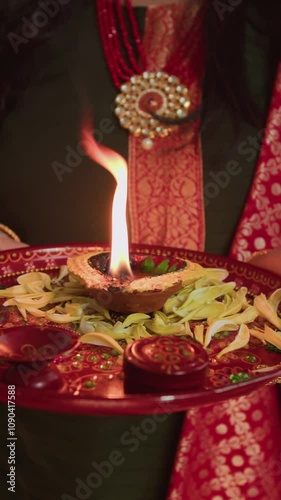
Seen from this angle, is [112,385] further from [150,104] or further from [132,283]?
[150,104]

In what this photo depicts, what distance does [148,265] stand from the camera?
65 centimetres

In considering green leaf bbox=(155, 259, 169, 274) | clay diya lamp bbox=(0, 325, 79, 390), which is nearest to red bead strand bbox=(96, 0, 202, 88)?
green leaf bbox=(155, 259, 169, 274)

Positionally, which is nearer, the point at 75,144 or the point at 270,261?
the point at 270,261

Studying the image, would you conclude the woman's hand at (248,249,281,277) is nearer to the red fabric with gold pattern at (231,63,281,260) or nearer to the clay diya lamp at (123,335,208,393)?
the red fabric with gold pattern at (231,63,281,260)

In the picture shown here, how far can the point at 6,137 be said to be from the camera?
1079 mm

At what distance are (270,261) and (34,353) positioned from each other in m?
0.43

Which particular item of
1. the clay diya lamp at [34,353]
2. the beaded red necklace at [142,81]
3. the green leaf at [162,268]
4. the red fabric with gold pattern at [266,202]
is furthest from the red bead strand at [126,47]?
the clay diya lamp at [34,353]

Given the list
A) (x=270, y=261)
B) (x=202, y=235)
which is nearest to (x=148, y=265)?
(x=270, y=261)

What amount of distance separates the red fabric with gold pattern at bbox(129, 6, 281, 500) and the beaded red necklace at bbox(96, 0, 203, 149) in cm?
3

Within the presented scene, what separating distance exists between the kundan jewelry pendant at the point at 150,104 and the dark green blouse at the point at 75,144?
29mm

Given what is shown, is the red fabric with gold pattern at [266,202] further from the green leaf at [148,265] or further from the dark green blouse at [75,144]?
the green leaf at [148,265]

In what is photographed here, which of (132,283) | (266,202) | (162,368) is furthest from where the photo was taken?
(266,202)

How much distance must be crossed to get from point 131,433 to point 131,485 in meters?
0.11

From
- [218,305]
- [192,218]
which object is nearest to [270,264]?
[218,305]
